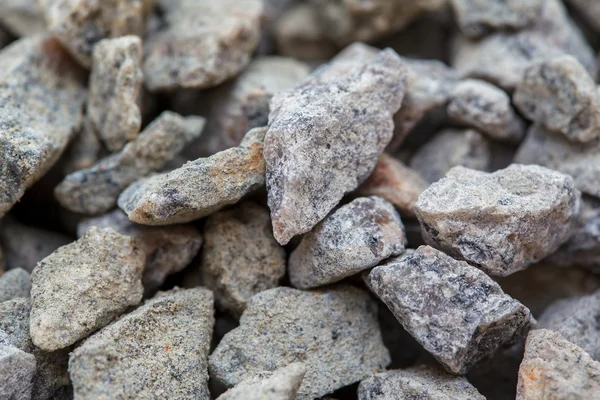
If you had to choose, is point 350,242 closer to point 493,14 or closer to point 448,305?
point 448,305

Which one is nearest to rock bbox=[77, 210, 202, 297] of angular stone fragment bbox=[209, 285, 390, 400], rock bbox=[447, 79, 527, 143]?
angular stone fragment bbox=[209, 285, 390, 400]

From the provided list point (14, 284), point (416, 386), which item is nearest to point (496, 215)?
point (416, 386)

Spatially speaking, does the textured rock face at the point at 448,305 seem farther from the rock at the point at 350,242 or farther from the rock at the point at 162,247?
the rock at the point at 162,247

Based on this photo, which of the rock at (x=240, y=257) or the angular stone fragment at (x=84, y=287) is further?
the rock at (x=240, y=257)

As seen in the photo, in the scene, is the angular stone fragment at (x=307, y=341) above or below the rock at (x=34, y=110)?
below

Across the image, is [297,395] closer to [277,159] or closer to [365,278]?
[365,278]

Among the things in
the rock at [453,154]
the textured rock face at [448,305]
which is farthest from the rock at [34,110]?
the rock at [453,154]

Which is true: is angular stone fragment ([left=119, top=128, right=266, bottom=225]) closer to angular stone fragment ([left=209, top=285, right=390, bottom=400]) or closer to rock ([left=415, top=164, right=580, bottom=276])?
angular stone fragment ([left=209, top=285, right=390, bottom=400])

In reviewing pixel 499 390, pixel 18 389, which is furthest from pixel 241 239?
pixel 499 390
